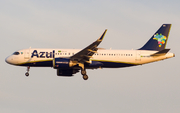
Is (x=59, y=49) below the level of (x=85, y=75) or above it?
above

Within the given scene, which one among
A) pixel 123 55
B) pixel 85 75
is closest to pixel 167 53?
pixel 123 55

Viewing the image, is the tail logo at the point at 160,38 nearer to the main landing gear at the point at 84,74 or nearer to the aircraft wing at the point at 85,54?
the aircraft wing at the point at 85,54

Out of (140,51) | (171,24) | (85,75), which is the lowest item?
(85,75)

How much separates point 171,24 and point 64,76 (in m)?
17.7

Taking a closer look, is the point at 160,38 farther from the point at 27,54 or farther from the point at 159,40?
the point at 27,54

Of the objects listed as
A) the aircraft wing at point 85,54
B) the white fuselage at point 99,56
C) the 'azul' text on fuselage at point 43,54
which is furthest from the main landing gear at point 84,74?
the 'azul' text on fuselage at point 43,54

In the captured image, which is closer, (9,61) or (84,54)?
(84,54)

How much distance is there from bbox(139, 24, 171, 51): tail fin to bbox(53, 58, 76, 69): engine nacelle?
38.8ft

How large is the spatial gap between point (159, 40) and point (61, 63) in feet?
50.6

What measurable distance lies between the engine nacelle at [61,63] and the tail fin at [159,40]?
38.8ft

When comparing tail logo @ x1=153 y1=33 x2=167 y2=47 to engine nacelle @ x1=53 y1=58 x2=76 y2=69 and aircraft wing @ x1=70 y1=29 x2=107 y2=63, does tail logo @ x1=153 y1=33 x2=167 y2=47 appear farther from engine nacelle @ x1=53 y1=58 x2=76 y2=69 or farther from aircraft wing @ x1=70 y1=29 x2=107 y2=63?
engine nacelle @ x1=53 y1=58 x2=76 y2=69

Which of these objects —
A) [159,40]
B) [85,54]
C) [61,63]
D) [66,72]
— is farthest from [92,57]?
[159,40]

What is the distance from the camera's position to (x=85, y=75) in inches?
1987

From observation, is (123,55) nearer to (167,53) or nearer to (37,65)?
(167,53)
